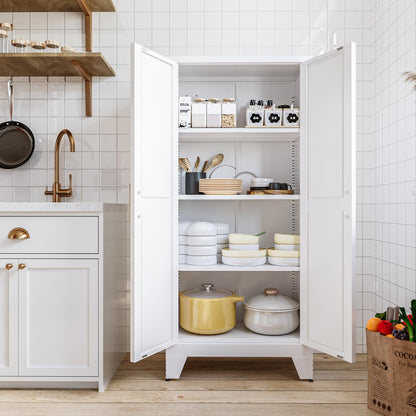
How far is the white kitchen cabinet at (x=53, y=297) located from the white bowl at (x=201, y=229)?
1.61ft

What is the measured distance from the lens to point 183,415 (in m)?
1.83

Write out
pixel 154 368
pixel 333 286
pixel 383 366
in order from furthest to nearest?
pixel 154 368 < pixel 333 286 < pixel 383 366

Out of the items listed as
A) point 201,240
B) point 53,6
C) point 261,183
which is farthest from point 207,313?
point 53,6

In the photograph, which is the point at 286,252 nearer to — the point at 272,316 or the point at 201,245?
the point at 272,316

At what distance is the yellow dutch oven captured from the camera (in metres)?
2.21

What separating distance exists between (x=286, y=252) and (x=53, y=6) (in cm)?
199

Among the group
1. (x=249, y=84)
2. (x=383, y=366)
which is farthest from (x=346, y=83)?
(x=383, y=366)

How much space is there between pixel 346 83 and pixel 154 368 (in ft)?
6.02

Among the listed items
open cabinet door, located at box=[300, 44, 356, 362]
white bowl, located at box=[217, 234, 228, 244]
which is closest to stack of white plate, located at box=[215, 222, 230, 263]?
white bowl, located at box=[217, 234, 228, 244]

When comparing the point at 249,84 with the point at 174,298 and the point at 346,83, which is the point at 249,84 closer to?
the point at 346,83

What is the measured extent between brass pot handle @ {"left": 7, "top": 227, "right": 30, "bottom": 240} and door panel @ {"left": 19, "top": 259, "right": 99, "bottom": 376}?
12cm

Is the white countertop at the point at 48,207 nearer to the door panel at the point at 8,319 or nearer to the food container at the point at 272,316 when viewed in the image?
the door panel at the point at 8,319

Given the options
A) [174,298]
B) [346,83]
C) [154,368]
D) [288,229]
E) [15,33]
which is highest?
[15,33]

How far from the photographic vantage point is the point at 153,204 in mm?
2104
